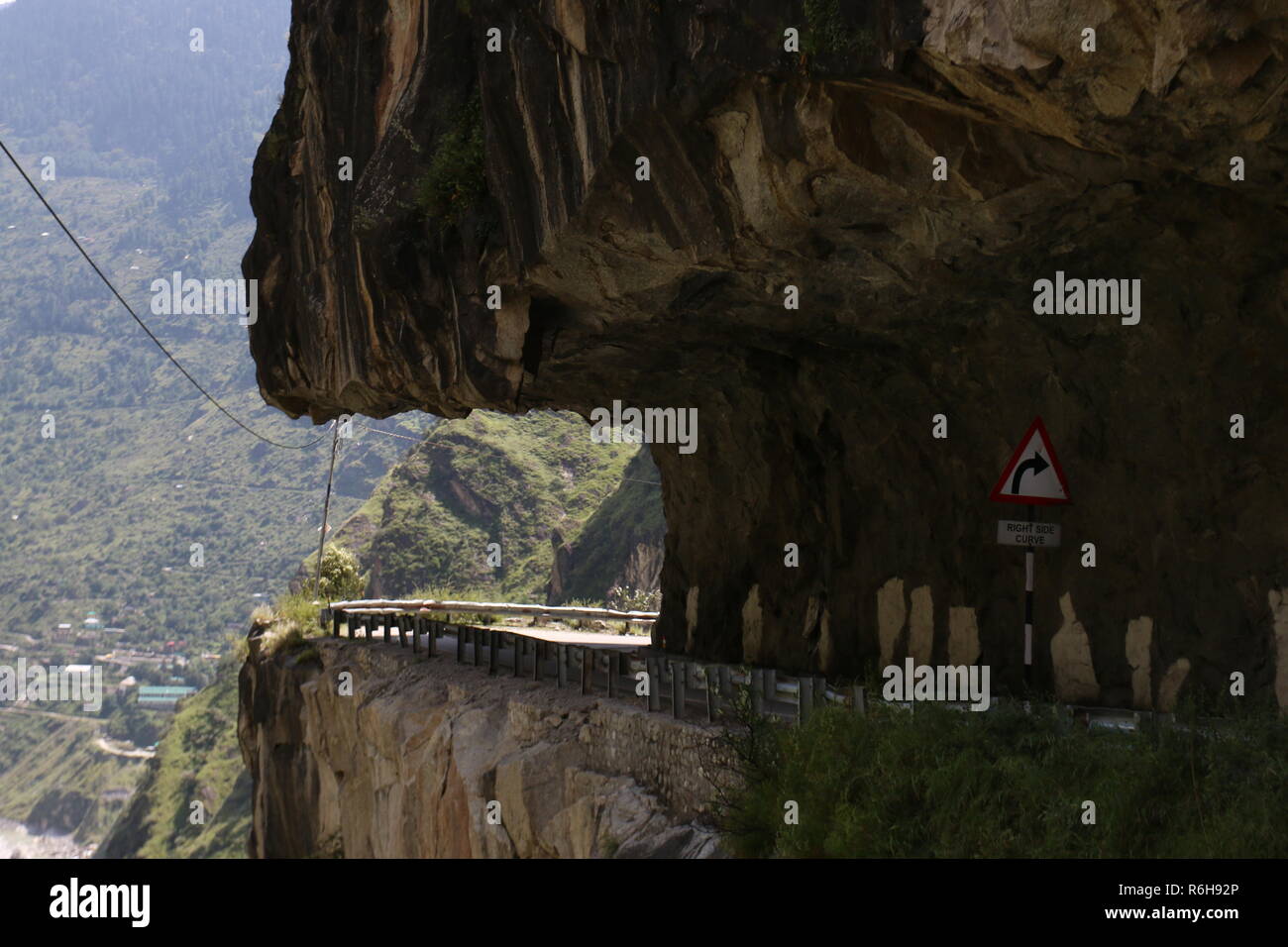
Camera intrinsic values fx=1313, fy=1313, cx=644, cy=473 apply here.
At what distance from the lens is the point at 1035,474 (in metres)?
13.1

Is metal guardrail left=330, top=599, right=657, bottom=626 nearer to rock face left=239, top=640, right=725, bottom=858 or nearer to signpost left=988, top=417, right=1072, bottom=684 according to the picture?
rock face left=239, top=640, right=725, bottom=858

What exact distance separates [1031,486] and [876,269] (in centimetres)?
295

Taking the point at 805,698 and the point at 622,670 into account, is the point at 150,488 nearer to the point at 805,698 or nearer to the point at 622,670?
the point at 622,670

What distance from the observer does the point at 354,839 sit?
80.3 ft

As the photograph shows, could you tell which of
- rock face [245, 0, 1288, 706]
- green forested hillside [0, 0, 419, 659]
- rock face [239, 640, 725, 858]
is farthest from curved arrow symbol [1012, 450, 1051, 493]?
green forested hillside [0, 0, 419, 659]

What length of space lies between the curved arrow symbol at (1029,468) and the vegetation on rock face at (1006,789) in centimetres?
244

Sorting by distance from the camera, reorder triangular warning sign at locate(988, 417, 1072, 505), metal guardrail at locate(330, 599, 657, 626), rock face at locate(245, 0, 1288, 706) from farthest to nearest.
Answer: metal guardrail at locate(330, 599, 657, 626), triangular warning sign at locate(988, 417, 1072, 505), rock face at locate(245, 0, 1288, 706)

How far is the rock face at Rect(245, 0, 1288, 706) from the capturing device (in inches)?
417

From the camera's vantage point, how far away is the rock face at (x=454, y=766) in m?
14.5

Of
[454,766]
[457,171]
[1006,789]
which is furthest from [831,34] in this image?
[454,766]

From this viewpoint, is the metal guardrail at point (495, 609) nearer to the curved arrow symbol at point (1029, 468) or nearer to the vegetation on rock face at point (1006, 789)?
the curved arrow symbol at point (1029, 468)

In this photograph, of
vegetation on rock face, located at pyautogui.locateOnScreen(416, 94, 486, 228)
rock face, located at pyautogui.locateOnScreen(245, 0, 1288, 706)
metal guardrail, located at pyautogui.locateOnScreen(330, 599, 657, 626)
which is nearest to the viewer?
rock face, located at pyautogui.locateOnScreen(245, 0, 1288, 706)

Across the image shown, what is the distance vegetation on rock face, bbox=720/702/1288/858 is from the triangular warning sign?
7.80 ft

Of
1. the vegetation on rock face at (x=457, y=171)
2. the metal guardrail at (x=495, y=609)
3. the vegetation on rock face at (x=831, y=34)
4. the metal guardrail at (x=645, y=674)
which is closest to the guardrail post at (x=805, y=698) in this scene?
the metal guardrail at (x=645, y=674)
